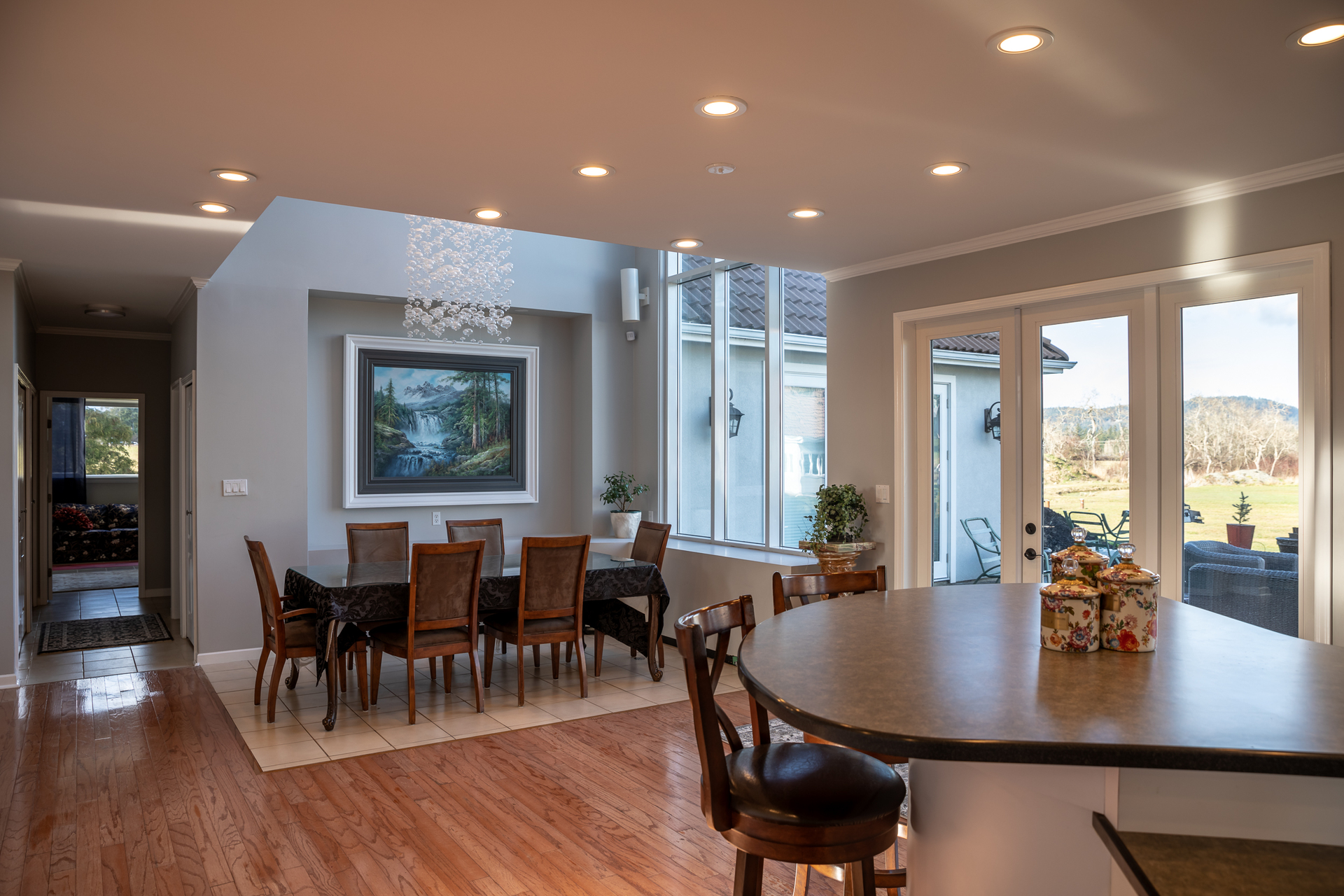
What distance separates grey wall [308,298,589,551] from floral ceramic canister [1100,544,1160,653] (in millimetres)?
5807

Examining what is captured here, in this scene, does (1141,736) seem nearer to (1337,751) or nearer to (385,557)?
(1337,751)

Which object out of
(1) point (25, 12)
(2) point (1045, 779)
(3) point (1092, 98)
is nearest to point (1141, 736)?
(2) point (1045, 779)

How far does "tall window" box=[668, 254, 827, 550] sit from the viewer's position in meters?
6.05

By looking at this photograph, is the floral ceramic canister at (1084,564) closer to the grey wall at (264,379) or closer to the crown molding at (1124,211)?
the crown molding at (1124,211)

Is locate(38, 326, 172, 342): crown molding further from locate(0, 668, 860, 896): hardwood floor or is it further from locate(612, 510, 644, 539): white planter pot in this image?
locate(612, 510, 644, 539): white planter pot

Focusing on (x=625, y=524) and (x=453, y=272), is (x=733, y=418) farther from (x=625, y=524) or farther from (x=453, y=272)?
(x=453, y=272)

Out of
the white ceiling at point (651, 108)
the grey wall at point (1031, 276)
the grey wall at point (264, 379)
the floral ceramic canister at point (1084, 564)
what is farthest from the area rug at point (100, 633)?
the floral ceramic canister at point (1084, 564)

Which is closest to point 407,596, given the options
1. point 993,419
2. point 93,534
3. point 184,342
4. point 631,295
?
point 993,419

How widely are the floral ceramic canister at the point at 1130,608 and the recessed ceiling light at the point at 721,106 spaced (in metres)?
1.71

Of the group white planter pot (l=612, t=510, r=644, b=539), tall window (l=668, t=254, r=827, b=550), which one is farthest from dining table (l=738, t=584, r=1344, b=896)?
white planter pot (l=612, t=510, r=644, b=539)

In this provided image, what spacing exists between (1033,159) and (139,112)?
3105 millimetres

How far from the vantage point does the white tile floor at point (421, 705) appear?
4230 mm

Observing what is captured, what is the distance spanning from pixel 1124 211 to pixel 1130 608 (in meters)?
2.68

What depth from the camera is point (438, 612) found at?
15.3 feet
